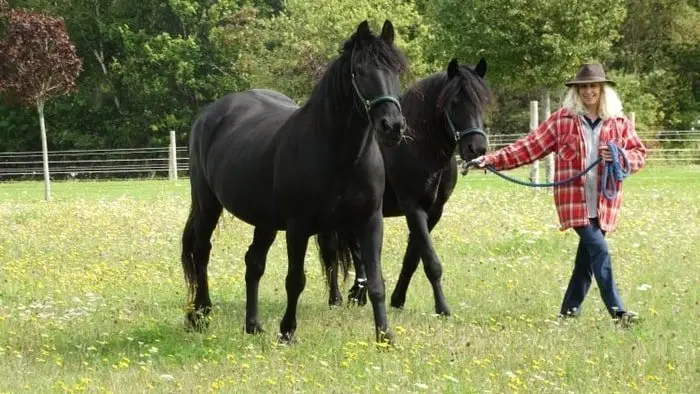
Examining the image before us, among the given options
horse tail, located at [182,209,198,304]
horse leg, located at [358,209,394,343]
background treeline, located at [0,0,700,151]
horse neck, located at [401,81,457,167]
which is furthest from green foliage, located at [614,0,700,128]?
horse leg, located at [358,209,394,343]

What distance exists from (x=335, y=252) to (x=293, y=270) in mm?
2310

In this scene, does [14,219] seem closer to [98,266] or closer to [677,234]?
[98,266]

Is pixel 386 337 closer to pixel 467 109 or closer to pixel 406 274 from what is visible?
pixel 406 274

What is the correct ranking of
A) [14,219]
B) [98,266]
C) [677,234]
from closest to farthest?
1. [98,266]
2. [677,234]
3. [14,219]

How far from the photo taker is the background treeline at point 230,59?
40.9 m

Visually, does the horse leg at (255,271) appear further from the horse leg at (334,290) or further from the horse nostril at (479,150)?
the horse nostril at (479,150)

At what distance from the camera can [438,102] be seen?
8883 mm

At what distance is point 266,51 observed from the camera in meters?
43.4

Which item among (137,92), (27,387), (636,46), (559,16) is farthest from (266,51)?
(27,387)

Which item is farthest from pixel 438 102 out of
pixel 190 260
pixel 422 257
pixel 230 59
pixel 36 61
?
pixel 230 59

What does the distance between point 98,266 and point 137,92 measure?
38718mm

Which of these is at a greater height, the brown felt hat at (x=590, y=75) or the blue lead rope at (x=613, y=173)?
the brown felt hat at (x=590, y=75)

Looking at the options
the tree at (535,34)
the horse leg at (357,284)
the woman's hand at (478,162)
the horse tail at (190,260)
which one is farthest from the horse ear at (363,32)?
the tree at (535,34)

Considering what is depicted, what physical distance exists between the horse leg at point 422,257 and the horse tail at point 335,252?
763 millimetres
